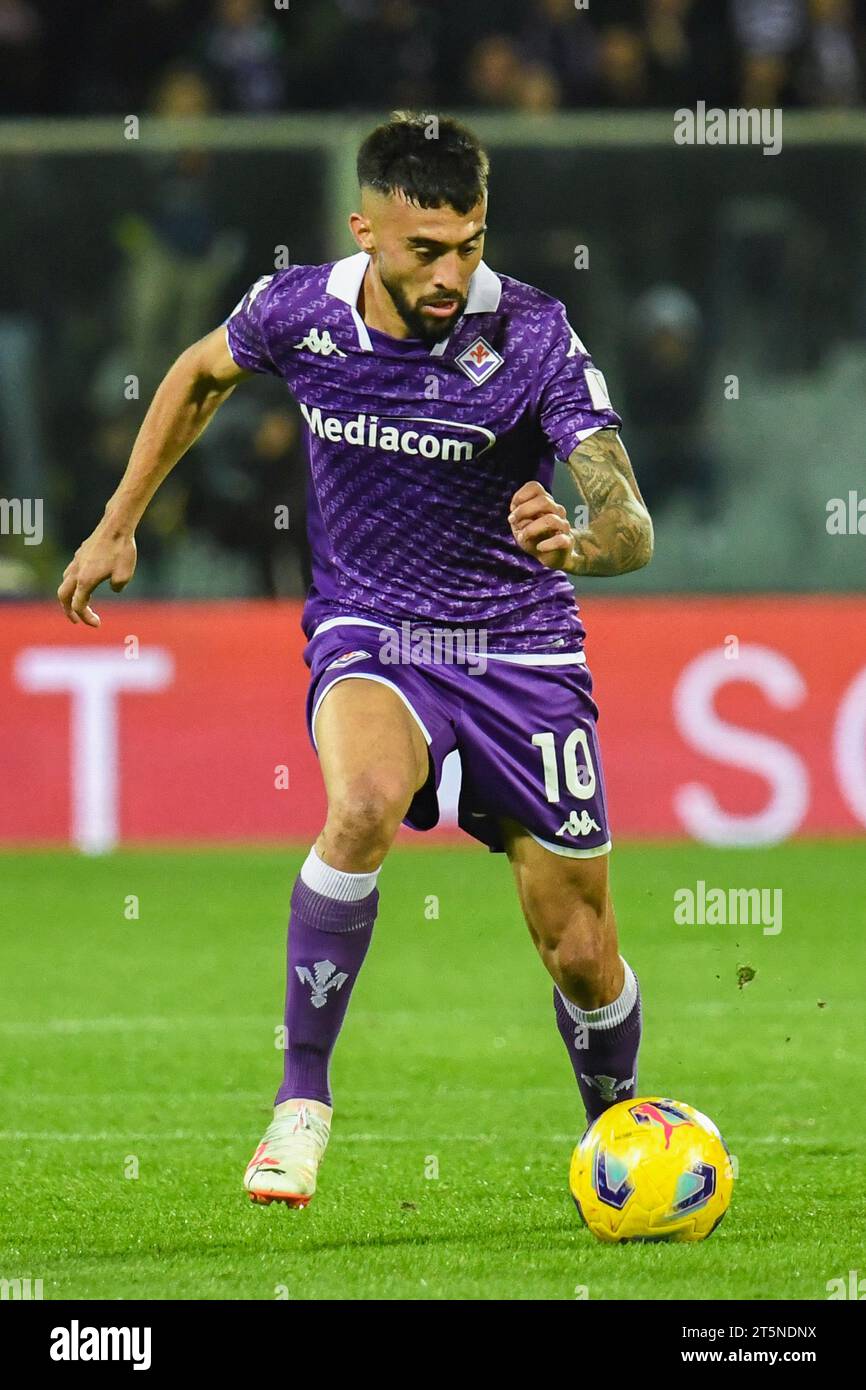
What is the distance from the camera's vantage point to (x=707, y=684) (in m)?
11.4

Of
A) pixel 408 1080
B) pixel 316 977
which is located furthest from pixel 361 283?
pixel 408 1080

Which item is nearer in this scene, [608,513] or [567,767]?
[608,513]

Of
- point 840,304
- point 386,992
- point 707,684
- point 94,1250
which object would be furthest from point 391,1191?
point 840,304

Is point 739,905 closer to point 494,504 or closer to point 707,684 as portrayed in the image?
point 707,684

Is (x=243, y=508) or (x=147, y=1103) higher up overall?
(x=243, y=508)

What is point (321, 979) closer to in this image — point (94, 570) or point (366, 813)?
point (366, 813)

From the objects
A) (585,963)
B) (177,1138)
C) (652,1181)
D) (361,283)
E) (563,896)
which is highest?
(361,283)

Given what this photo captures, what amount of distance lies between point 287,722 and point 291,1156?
6.89m

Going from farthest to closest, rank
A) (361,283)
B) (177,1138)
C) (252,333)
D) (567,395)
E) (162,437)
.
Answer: (177,1138) → (162,437) → (252,333) → (361,283) → (567,395)

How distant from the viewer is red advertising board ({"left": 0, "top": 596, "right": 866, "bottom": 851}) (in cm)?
1136

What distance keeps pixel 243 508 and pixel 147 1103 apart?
5612 millimetres

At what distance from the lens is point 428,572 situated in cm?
521

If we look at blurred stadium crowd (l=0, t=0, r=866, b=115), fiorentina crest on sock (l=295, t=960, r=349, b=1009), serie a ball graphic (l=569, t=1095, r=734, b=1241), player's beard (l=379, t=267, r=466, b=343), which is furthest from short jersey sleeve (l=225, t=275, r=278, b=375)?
blurred stadium crowd (l=0, t=0, r=866, b=115)

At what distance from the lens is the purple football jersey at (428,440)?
200 inches
